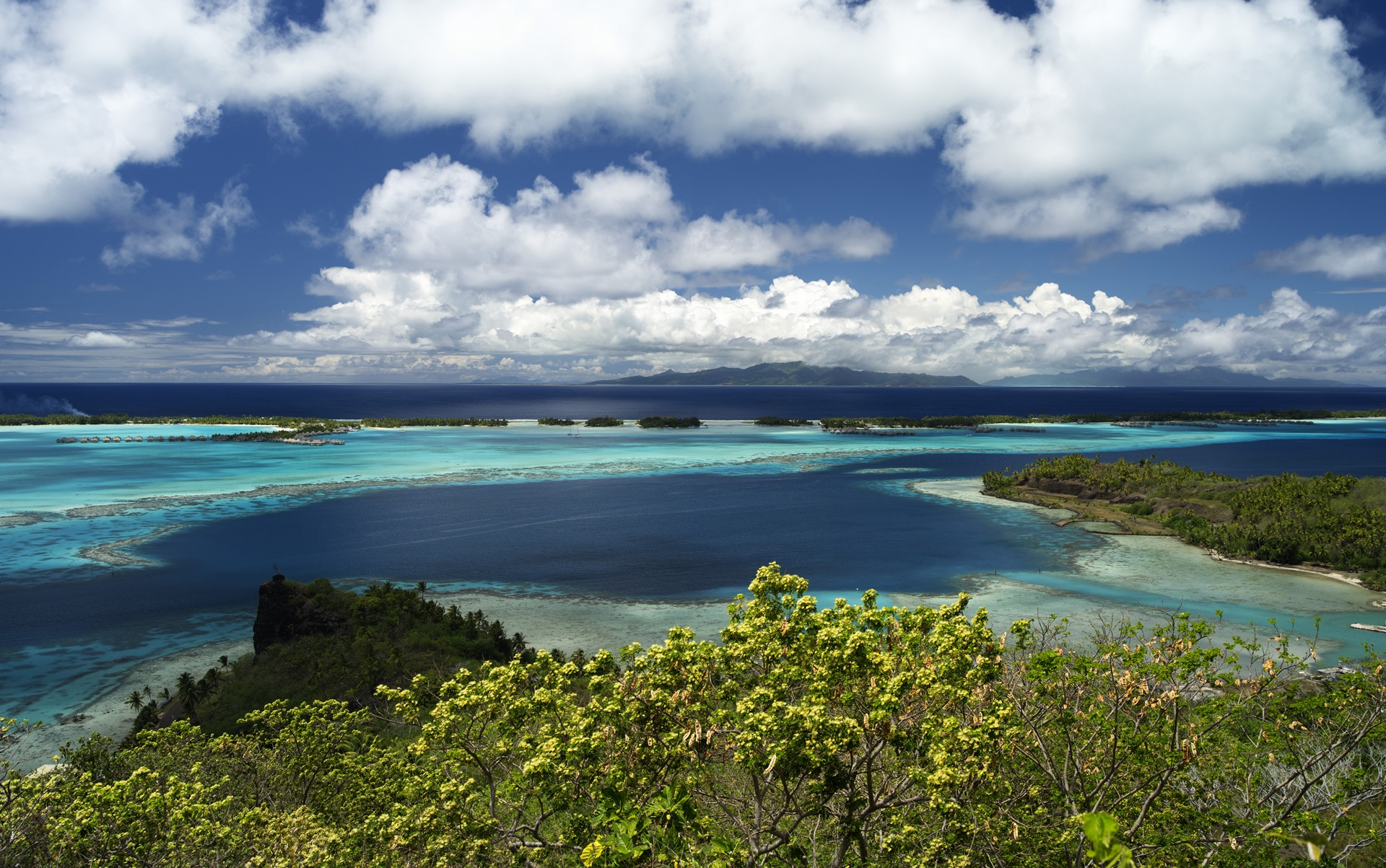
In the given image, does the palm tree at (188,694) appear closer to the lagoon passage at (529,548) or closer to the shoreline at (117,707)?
the shoreline at (117,707)

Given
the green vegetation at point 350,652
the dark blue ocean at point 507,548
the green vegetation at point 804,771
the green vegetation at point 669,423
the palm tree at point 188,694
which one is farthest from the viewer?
the green vegetation at point 669,423

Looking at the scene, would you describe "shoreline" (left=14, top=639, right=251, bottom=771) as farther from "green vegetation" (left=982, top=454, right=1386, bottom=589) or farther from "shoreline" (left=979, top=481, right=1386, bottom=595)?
"green vegetation" (left=982, top=454, right=1386, bottom=589)

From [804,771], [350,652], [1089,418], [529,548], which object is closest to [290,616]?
[350,652]

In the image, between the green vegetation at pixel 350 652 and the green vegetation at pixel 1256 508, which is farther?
the green vegetation at pixel 1256 508

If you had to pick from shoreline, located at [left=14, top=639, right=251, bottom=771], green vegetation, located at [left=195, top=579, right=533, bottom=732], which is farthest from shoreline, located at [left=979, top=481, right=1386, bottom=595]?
shoreline, located at [left=14, top=639, right=251, bottom=771]

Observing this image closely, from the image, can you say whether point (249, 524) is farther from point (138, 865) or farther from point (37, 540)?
point (138, 865)

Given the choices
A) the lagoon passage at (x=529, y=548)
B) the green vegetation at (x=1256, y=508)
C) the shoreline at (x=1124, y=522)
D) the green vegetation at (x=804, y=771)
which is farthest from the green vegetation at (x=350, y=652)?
the green vegetation at (x=1256, y=508)
